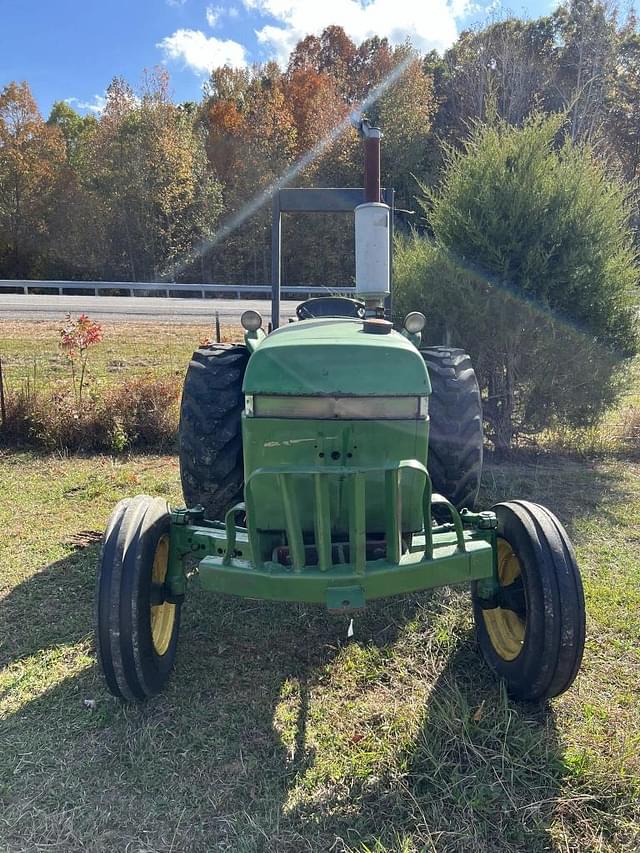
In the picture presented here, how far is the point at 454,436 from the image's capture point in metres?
3.47

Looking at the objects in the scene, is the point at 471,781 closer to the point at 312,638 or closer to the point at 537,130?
the point at 312,638

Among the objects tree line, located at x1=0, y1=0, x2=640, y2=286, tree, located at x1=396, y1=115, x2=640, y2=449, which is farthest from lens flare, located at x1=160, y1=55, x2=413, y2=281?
tree, located at x1=396, y1=115, x2=640, y2=449

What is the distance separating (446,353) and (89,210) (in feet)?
86.5

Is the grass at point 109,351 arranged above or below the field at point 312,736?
above

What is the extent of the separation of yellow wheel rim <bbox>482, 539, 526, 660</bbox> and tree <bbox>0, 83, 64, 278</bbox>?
28.2m

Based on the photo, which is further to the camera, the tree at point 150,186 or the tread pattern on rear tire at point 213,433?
the tree at point 150,186

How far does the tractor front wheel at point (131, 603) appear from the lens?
95.0 inches

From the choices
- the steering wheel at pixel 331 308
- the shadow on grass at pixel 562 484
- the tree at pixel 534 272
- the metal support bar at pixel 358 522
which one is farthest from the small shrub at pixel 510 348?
the metal support bar at pixel 358 522

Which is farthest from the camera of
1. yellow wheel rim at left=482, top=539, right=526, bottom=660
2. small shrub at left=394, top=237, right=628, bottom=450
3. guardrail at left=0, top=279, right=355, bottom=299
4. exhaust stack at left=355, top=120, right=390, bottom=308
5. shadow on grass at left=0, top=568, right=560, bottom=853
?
guardrail at left=0, top=279, right=355, bottom=299

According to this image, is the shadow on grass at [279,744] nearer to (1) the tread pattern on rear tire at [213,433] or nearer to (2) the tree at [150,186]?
(1) the tread pattern on rear tire at [213,433]

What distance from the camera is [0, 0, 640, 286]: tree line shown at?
23156mm

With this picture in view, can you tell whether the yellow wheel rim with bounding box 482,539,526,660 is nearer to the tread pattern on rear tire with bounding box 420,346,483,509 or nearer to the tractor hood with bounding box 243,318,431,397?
the tread pattern on rear tire with bounding box 420,346,483,509

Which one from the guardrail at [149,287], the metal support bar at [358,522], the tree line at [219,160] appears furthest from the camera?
the tree line at [219,160]

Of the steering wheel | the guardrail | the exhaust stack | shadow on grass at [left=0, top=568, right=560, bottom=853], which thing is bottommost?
shadow on grass at [left=0, top=568, right=560, bottom=853]
